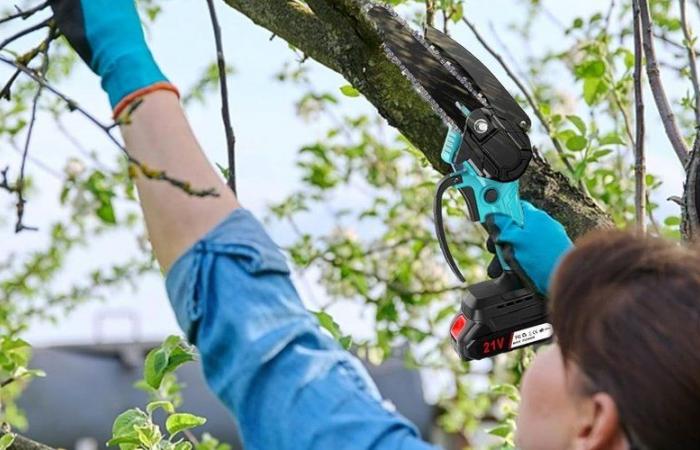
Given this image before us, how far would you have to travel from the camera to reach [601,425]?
97cm

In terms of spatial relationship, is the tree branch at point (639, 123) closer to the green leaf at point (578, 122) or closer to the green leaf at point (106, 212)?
the green leaf at point (578, 122)

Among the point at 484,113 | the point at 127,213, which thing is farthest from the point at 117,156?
the point at 484,113

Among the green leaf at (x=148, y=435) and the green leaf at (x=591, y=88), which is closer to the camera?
the green leaf at (x=148, y=435)

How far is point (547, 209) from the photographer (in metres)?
1.85

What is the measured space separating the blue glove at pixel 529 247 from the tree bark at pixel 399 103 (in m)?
0.22

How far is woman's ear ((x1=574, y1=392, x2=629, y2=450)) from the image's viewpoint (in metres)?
0.96

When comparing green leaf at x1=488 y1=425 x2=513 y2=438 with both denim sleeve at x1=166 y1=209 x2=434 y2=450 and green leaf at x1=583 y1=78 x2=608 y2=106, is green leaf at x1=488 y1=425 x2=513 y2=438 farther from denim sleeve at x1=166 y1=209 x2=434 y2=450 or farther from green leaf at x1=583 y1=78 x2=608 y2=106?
denim sleeve at x1=166 y1=209 x2=434 y2=450

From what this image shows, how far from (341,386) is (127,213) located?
432 cm

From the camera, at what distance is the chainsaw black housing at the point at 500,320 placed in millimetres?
1575

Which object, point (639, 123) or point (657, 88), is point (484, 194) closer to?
point (639, 123)

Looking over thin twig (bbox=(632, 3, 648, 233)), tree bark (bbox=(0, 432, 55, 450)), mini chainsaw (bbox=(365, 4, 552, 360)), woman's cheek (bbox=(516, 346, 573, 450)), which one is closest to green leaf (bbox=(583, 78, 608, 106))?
thin twig (bbox=(632, 3, 648, 233))

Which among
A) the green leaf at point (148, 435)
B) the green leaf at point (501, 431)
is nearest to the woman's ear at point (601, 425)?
the green leaf at point (148, 435)

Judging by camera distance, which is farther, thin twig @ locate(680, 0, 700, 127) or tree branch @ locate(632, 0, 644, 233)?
thin twig @ locate(680, 0, 700, 127)

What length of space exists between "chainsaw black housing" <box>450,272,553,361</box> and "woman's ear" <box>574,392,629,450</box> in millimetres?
576
